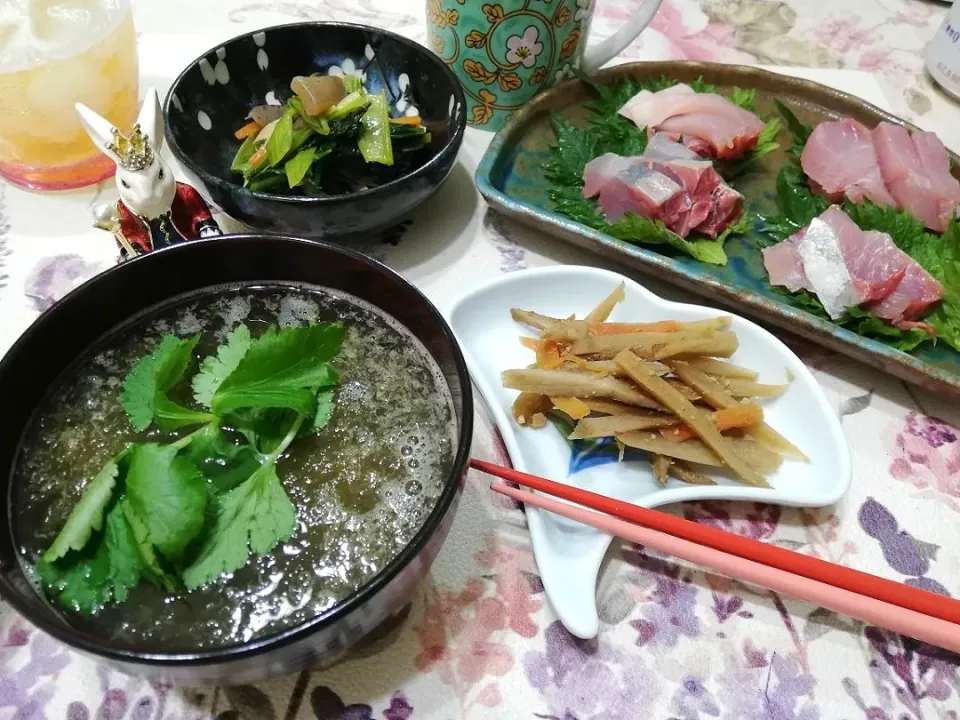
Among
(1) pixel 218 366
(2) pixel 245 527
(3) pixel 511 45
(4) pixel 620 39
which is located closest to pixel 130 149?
(1) pixel 218 366

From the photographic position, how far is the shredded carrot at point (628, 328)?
1.02m

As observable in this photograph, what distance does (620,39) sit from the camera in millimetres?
1435

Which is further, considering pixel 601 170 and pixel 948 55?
pixel 948 55

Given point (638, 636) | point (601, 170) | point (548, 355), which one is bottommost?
point (638, 636)

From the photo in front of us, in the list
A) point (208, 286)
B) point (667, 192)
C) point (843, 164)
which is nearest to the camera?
point (208, 286)

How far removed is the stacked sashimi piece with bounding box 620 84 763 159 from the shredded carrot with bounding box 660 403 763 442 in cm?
65

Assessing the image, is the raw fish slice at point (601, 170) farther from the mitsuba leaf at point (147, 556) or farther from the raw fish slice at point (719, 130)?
the mitsuba leaf at point (147, 556)

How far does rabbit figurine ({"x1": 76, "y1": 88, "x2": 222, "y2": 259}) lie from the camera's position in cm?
88

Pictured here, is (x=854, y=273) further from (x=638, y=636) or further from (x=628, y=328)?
(x=638, y=636)

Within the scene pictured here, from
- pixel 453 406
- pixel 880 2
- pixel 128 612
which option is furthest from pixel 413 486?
pixel 880 2

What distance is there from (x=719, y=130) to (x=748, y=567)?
0.90 meters

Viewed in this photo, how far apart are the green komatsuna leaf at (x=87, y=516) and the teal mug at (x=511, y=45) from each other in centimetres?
104

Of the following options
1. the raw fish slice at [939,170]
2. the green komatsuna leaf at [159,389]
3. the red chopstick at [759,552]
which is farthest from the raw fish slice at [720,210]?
the green komatsuna leaf at [159,389]

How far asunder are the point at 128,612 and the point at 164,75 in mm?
1266
